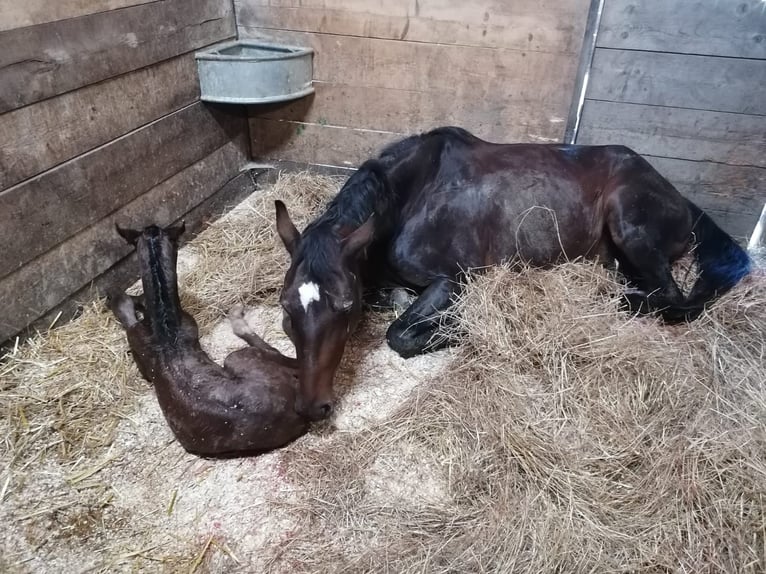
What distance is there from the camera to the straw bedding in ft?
6.23

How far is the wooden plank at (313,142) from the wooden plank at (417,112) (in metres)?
0.06

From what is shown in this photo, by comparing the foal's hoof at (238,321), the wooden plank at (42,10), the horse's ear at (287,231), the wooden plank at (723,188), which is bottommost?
the foal's hoof at (238,321)

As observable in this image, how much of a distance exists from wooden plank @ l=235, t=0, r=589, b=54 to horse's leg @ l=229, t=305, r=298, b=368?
85.4 inches

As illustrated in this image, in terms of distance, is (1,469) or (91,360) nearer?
(1,469)

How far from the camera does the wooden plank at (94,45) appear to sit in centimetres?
245

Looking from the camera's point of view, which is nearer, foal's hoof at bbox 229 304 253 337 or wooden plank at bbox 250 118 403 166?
foal's hoof at bbox 229 304 253 337

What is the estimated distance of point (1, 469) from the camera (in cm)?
221

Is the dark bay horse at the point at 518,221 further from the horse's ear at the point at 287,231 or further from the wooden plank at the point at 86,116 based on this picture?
the wooden plank at the point at 86,116

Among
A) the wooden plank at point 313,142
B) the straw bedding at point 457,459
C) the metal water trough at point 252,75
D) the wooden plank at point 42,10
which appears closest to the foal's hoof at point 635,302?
the straw bedding at point 457,459

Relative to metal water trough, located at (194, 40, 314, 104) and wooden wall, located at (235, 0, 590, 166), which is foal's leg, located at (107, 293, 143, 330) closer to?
metal water trough, located at (194, 40, 314, 104)

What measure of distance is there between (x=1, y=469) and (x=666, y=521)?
2643 millimetres

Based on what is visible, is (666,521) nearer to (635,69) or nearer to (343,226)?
(343,226)

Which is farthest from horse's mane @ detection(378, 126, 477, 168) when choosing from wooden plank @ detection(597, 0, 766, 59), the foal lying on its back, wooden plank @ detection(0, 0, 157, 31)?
wooden plank @ detection(0, 0, 157, 31)

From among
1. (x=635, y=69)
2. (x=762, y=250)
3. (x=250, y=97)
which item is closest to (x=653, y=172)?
(x=635, y=69)
